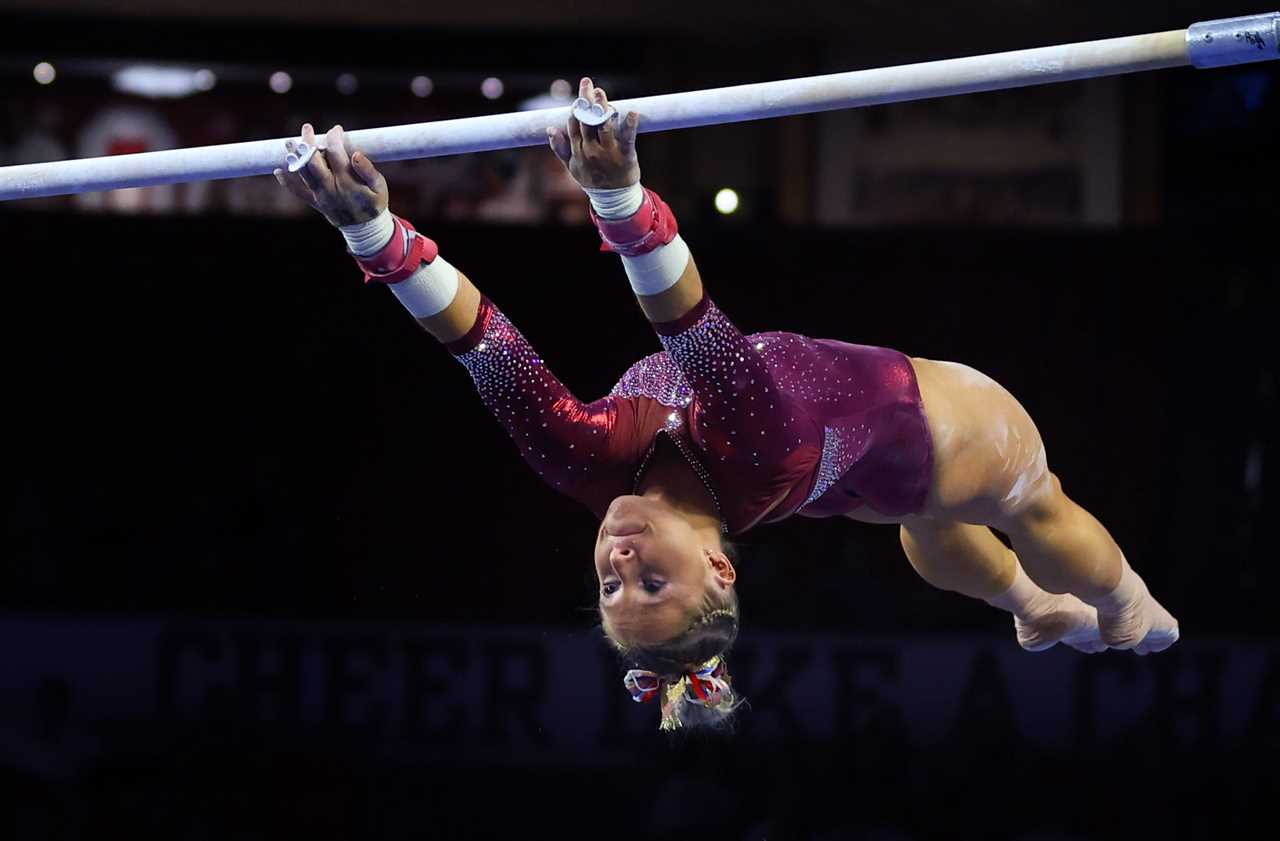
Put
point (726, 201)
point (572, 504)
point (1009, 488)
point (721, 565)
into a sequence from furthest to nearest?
1. point (726, 201)
2. point (572, 504)
3. point (1009, 488)
4. point (721, 565)

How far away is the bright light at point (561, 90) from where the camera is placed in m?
3.80

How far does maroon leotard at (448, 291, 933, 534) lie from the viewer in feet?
6.00

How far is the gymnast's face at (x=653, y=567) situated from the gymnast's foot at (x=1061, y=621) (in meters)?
0.86

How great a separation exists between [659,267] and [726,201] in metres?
1.81

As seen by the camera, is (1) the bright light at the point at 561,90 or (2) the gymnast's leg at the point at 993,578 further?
(1) the bright light at the point at 561,90

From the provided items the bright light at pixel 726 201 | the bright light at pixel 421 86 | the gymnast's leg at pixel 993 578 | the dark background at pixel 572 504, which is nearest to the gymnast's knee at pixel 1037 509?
the gymnast's leg at pixel 993 578

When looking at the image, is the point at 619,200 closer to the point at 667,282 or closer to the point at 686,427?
the point at 667,282

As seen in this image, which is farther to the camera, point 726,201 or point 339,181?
point 726,201

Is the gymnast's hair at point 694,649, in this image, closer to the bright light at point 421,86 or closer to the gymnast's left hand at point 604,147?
the gymnast's left hand at point 604,147

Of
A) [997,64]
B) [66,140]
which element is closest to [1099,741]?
[997,64]

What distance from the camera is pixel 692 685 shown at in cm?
204

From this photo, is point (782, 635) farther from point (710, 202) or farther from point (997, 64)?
point (997, 64)

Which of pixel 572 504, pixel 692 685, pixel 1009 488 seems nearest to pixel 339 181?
pixel 692 685

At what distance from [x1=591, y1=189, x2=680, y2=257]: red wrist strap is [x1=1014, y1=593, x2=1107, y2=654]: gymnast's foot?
1.13 meters
